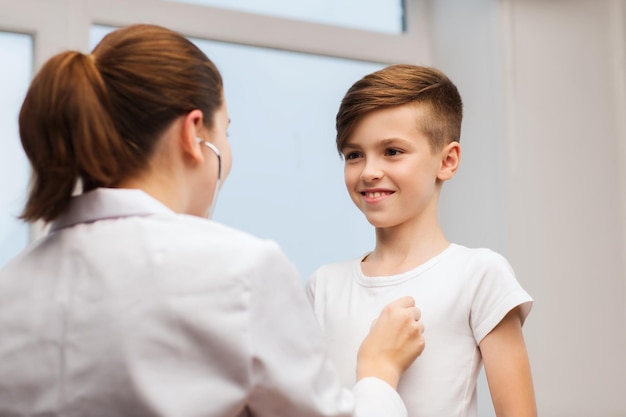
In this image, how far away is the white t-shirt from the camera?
1.32m

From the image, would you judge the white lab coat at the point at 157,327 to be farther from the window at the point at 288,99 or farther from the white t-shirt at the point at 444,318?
the window at the point at 288,99

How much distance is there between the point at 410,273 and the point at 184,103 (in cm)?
53

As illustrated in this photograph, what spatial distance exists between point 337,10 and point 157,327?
1734 millimetres

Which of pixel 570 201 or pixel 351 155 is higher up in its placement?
pixel 351 155

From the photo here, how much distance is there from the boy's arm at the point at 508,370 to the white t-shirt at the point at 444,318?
23 millimetres

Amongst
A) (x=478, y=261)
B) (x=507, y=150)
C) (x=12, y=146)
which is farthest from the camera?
(x=507, y=150)

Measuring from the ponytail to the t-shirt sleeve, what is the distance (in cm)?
59

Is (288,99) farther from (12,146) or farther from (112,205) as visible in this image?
→ (112,205)

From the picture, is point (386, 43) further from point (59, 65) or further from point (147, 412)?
point (147, 412)

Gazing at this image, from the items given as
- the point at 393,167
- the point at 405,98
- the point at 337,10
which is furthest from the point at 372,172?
the point at 337,10

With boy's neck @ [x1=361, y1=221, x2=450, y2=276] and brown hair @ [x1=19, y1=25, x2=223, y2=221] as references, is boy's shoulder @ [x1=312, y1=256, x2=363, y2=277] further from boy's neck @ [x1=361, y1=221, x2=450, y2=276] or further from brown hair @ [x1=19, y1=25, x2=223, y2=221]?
brown hair @ [x1=19, y1=25, x2=223, y2=221]

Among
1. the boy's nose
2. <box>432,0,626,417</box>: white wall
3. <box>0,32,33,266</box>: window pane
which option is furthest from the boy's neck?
<box>0,32,33,266</box>: window pane

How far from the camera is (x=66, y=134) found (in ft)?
3.29

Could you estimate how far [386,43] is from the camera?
2523mm
